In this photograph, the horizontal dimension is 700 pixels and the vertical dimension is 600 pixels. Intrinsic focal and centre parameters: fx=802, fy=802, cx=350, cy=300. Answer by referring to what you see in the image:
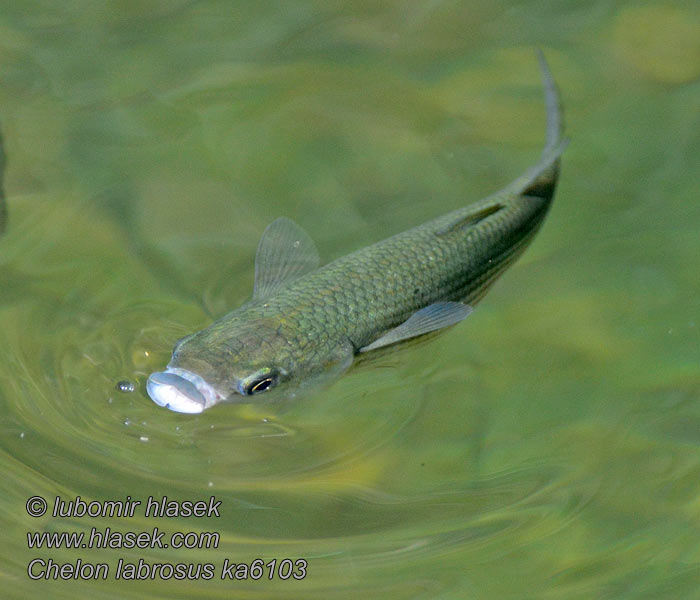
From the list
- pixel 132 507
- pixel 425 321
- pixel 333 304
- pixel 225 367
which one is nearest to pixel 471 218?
pixel 425 321

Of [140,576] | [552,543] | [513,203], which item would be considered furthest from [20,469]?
[513,203]

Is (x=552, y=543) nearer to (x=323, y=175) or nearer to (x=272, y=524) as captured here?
(x=272, y=524)

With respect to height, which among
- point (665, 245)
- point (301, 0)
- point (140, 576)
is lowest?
point (140, 576)

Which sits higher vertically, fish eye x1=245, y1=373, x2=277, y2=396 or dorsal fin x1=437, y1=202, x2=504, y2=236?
dorsal fin x1=437, y1=202, x2=504, y2=236

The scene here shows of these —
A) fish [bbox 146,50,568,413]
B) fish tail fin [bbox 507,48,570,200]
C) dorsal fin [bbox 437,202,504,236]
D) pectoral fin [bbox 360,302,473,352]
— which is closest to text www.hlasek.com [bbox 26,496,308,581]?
fish [bbox 146,50,568,413]

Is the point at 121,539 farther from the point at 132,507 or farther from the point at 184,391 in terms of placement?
the point at 184,391

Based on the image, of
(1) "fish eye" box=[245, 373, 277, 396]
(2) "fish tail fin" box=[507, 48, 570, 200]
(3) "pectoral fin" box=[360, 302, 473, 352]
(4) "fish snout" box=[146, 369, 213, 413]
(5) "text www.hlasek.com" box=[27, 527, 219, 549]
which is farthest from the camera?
(2) "fish tail fin" box=[507, 48, 570, 200]

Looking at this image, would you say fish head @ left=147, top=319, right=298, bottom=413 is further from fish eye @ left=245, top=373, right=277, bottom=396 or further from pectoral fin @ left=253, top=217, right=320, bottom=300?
pectoral fin @ left=253, top=217, right=320, bottom=300
